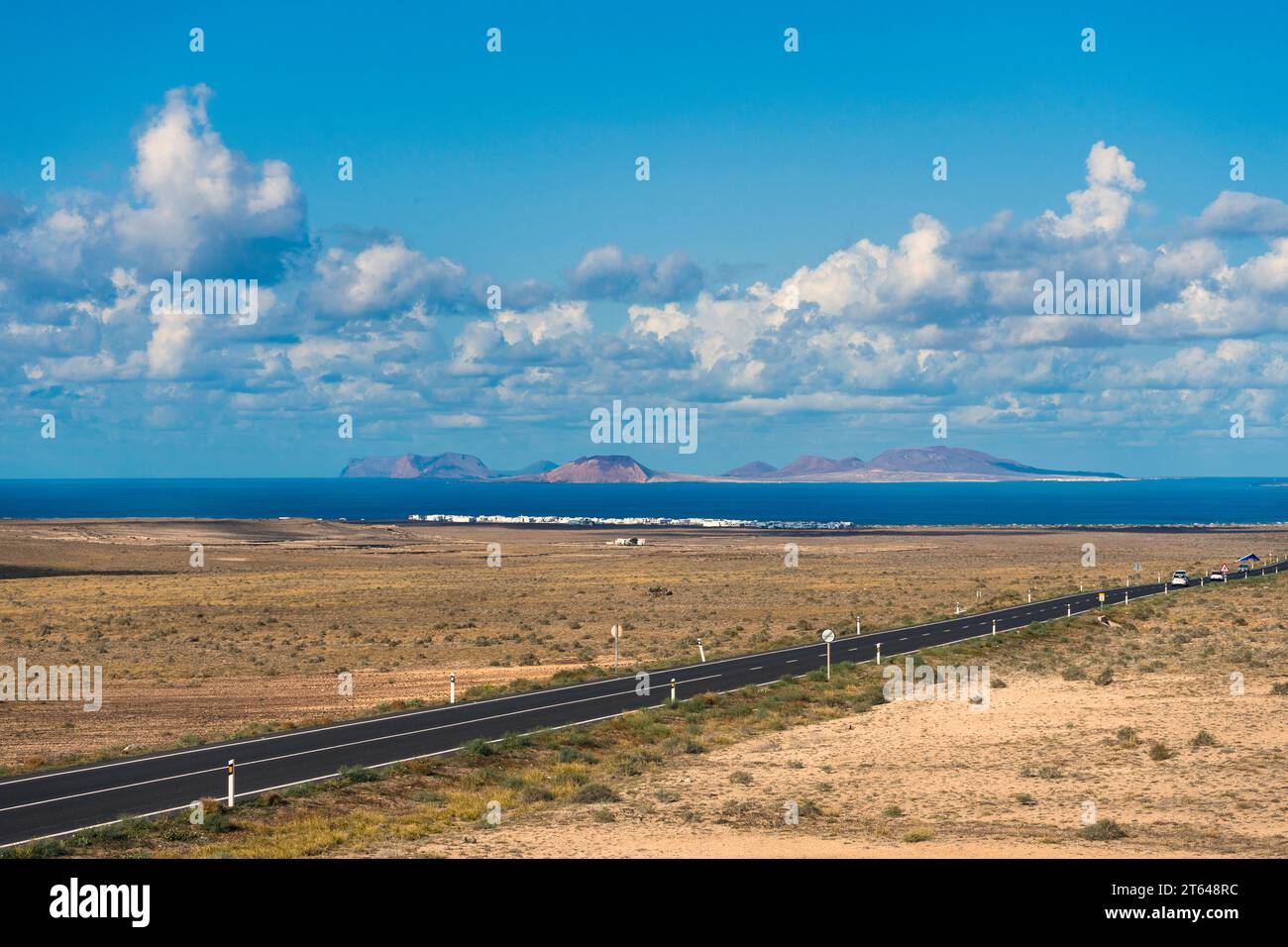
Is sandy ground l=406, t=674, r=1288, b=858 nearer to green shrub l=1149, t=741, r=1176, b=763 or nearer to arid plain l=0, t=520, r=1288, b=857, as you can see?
arid plain l=0, t=520, r=1288, b=857

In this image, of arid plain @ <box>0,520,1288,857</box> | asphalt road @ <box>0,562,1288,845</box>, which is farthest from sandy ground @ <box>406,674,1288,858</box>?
asphalt road @ <box>0,562,1288,845</box>

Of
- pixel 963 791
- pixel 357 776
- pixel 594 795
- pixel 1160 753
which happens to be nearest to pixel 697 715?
pixel 594 795

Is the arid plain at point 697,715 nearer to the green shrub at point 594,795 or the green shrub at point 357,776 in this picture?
the green shrub at point 594,795

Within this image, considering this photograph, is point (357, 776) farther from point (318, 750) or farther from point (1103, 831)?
point (1103, 831)

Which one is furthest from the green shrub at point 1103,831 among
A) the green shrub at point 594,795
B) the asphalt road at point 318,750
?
the asphalt road at point 318,750
